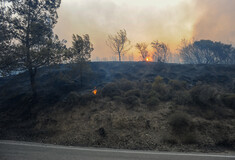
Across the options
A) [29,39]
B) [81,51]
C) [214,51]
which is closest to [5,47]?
[29,39]

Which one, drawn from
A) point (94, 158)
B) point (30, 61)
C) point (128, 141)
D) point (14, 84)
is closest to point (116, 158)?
point (94, 158)

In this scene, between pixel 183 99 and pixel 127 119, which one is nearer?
pixel 127 119

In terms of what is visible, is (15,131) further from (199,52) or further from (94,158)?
(199,52)

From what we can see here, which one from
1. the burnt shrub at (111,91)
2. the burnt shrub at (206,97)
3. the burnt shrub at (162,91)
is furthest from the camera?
the burnt shrub at (111,91)

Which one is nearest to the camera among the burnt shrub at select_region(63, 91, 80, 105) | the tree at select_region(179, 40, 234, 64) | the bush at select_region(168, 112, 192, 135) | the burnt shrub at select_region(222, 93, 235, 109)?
the bush at select_region(168, 112, 192, 135)

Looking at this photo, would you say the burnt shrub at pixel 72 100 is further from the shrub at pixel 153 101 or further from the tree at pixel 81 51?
the shrub at pixel 153 101

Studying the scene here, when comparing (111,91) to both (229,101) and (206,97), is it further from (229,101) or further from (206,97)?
(229,101)

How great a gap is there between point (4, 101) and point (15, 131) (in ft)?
26.0

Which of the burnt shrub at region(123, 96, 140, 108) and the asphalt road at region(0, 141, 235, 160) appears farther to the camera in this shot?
the burnt shrub at region(123, 96, 140, 108)

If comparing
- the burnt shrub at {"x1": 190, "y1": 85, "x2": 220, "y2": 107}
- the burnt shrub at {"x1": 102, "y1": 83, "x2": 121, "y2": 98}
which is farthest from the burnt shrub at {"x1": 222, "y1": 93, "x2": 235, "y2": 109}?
the burnt shrub at {"x1": 102, "y1": 83, "x2": 121, "y2": 98}

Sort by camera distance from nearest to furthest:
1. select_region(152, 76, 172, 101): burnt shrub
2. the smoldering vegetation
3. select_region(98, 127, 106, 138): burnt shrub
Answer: the smoldering vegetation → select_region(98, 127, 106, 138): burnt shrub → select_region(152, 76, 172, 101): burnt shrub

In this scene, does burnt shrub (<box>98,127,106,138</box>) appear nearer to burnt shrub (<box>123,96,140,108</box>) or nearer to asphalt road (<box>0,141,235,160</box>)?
asphalt road (<box>0,141,235,160</box>)

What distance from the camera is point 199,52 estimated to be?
49.0 m

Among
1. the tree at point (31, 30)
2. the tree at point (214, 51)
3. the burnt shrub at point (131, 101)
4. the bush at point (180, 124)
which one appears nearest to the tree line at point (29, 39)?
the tree at point (31, 30)
